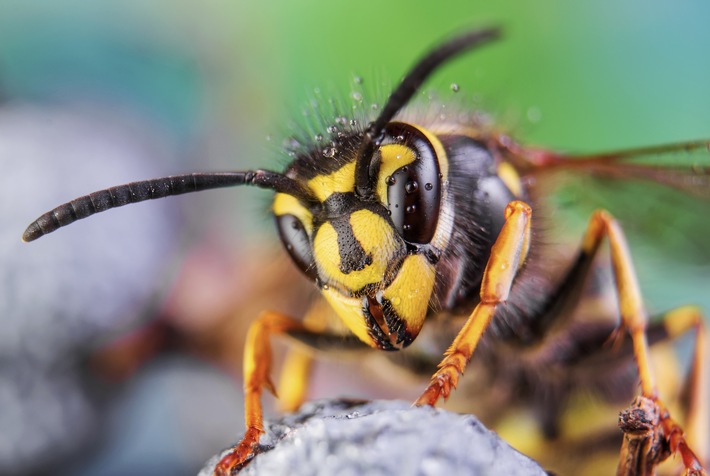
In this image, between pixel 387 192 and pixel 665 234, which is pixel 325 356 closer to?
pixel 387 192

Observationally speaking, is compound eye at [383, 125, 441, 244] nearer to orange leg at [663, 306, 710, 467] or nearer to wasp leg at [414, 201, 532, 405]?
wasp leg at [414, 201, 532, 405]

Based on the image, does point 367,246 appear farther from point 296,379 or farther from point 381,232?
point 296,379

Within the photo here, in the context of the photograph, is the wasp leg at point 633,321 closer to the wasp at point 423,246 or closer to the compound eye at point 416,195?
the wasp at point 423,246

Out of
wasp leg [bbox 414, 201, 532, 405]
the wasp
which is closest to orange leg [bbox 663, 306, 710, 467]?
the wasp

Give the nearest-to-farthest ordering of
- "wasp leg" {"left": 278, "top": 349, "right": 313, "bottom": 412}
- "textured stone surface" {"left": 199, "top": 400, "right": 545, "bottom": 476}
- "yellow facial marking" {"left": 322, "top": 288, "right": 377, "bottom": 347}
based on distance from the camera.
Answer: "textured stone surface" {"left": 199, "top": 400, "right": 545, "bottom": 476} < "yellow facial marking" {"left": 322, "top": 288, "right": 377, "bottom": 347} < "wasp leg" {"left": 278, "top": 349, "right": 313, "bottom": 412}

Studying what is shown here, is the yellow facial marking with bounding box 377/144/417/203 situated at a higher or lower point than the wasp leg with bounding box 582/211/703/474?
higher

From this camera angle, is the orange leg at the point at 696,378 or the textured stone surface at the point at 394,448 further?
the orange leg at the point at 696,378

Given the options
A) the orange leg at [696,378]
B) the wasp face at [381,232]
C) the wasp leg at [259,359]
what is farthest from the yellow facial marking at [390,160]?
the orange leg at [696,378]

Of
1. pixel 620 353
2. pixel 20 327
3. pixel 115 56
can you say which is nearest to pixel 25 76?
pixel 115 56
